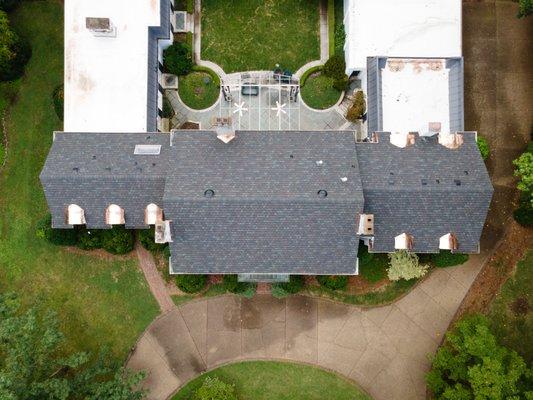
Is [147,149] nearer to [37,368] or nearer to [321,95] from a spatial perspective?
[321,95]

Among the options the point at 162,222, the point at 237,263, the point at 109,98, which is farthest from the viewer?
the point at 109,98

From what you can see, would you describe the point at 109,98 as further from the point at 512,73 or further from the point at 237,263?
the point at 512,73

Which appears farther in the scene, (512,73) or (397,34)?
(512,73)

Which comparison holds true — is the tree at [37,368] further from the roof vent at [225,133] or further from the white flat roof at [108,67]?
the roof vent at [225,133]

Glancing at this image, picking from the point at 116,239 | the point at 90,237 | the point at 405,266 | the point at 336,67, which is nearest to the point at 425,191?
the point at 405,266

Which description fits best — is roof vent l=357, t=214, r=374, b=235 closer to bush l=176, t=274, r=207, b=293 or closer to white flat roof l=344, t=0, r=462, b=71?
white flat roof l=344, t=0, r=462, b=71

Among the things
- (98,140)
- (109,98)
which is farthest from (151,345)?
(109,98)

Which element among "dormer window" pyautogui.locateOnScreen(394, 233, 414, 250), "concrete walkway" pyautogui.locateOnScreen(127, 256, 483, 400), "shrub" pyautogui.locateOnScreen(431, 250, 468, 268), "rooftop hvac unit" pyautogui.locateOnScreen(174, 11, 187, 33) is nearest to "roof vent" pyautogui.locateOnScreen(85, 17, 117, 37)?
"rooftop hvac unit" pyautogui.locateOnScreen(174, 11, 187, 33)
